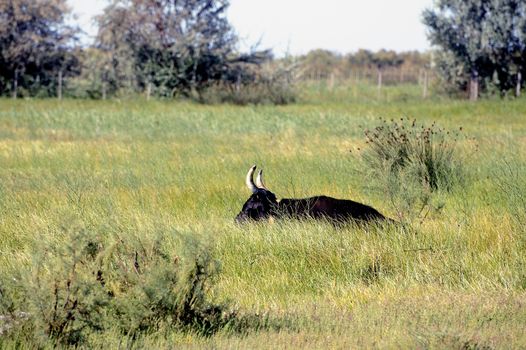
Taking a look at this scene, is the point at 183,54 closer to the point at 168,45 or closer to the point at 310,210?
the point at 168,45

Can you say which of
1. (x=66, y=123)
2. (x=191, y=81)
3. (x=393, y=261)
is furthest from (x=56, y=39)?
(x=393, y=261)

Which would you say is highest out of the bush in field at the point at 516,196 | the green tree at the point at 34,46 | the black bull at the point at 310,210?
the green tree at the point at 34,46

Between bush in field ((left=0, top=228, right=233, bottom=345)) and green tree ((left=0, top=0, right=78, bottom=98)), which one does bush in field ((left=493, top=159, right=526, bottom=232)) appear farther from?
green tree ((left=0, top=0, right=78, bottom=98))

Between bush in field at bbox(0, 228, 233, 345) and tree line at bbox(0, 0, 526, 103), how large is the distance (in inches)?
1272

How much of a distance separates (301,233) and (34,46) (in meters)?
38.6

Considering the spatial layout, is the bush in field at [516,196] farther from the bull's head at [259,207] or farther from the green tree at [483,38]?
the green tree at [483,38]

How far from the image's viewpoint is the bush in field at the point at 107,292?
586cm

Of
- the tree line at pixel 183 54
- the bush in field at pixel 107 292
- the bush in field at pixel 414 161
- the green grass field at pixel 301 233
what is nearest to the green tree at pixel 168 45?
the tree line at pixel 183 54

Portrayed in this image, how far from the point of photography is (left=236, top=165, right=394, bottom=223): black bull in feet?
33.1

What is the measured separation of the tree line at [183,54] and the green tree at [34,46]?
0.05 metres

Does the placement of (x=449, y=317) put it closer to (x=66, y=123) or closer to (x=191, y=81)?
(x=66, y=123)

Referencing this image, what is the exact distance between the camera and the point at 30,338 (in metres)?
5.79

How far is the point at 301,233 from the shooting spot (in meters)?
9.17

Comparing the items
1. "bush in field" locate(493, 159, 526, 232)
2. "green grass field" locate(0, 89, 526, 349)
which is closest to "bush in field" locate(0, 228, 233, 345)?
"green grass field" locate(0, 89, 526, 349)
